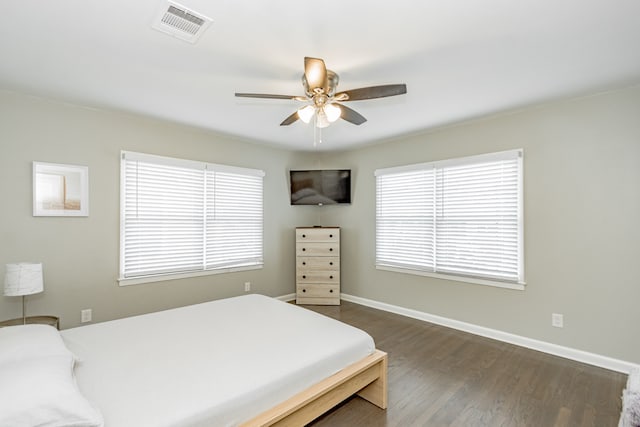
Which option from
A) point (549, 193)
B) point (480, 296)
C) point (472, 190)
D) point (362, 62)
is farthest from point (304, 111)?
point (480, 296)

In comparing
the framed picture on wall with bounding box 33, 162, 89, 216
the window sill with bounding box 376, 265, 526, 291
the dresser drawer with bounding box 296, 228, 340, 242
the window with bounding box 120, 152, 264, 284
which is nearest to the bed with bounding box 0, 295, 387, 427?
the window with bounding box 120, 152, 264, 284

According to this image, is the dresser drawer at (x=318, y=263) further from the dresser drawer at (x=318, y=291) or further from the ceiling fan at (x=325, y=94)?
the ceiling fan at (x=325, y=94)

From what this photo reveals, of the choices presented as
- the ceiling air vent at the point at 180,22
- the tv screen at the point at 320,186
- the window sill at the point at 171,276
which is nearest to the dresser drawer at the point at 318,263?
the window sill at the point at 171,276

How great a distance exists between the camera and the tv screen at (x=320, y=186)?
192 inches

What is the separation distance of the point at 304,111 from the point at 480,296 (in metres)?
2.89

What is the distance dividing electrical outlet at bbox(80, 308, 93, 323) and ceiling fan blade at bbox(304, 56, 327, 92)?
3157 millimetres

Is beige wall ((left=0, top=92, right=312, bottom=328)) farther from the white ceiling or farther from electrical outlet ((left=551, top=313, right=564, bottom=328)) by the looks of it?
electrical outlet ((left=551, top=313, right=564, bottom=328))

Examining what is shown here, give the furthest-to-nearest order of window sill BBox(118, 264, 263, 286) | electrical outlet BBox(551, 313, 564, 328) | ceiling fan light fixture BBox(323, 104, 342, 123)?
window sill BBox(118, 264, 263, 286) < electrical outlet BBox(551, 313, 564, 328) < ceiling fan light fixture BBox(323, 104, 342, 123)

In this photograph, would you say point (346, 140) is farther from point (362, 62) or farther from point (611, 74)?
point (611, 74)

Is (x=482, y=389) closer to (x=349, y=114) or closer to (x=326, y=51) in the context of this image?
(x=349, y=114)

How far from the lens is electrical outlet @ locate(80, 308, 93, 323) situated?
3.08 meters

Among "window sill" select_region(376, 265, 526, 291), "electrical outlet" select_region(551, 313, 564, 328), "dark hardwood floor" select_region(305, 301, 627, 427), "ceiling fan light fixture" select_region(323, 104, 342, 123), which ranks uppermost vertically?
"ceiling fan light fixture" select_region(323, 104, 342, 123)

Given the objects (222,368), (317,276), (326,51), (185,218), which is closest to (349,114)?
(326,51)

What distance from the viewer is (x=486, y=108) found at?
3.14 m
